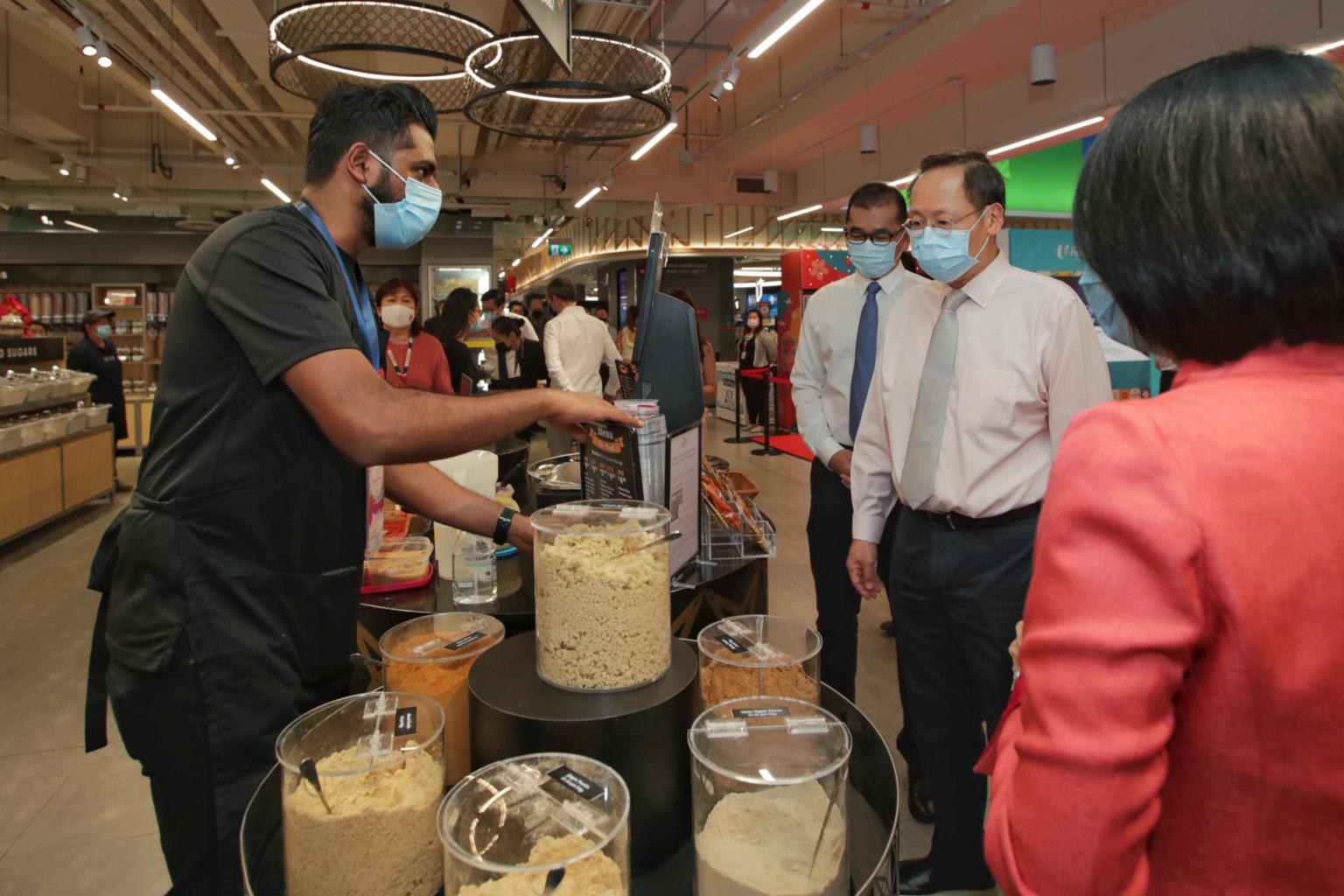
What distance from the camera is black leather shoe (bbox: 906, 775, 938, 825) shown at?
8.46 feet

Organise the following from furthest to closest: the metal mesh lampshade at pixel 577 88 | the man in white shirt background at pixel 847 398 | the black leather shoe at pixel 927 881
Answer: the metal mesh lampshade at pixel 577 88 → the man in white shirt background at pixel 847 398 → the black leather shoe at pixel 927 881

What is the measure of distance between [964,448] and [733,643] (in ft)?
2.80

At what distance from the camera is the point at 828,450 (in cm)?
269

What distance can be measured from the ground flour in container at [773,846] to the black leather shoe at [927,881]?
142 centimetres

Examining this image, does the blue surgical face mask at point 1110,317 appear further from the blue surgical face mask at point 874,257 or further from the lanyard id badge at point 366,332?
the blue surgical face mask at point 874,257

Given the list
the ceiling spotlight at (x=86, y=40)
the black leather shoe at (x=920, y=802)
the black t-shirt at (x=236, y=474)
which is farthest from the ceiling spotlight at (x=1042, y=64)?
the black t-shirt at (x=236, y=474)

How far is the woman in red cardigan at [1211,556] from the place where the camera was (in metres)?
0.54

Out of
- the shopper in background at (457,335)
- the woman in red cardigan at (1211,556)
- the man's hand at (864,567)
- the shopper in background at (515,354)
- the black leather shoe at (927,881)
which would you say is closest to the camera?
the woman in red cardigan at (1211,556)

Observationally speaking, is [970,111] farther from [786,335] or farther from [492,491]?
[492,491]

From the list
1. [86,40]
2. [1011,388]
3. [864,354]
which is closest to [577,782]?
[1011,388]

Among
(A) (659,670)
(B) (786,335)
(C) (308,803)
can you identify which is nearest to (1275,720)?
(A) (659,670)

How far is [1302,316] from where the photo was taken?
60 centimetres

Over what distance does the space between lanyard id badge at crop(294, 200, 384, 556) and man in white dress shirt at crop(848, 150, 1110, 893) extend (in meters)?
1.18

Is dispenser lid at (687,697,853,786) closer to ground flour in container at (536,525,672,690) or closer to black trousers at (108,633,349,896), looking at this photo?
ground flour in container at (536,525,672,690)
